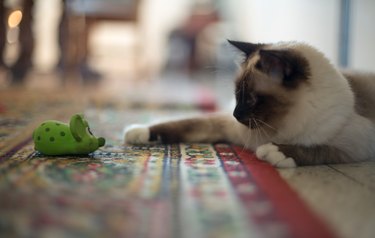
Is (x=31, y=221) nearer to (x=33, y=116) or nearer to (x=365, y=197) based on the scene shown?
(x=365, y=197)

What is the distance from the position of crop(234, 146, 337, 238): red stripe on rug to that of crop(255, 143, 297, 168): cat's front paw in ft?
0.07

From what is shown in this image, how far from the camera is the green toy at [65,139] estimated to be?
1.56m

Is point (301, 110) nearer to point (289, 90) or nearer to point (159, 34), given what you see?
point (289, 90)

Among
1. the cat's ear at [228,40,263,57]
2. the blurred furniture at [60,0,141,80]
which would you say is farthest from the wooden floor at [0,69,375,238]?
the blurred furniture at [60,0,141,80]

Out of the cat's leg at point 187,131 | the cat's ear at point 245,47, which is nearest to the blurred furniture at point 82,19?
the cat's leg at point 187,131

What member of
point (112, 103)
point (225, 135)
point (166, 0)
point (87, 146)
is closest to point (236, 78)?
point (225, 135)

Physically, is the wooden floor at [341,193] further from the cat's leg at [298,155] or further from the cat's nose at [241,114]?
the cat's nose at [241,114]

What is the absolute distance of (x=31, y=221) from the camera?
0.94m

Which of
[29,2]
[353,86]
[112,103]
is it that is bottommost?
[112,103]

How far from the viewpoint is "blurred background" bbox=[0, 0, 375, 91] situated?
3354mm

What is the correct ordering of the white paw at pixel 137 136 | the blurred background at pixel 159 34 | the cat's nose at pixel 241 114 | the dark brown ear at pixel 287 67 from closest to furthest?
the dark brown ear at pixel 287 67, the cat's nose at pixel 241 114, the white paw at pixel 137 136, the blurred background at pixel 159 34

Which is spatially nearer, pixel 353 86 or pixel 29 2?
pixel 353 86

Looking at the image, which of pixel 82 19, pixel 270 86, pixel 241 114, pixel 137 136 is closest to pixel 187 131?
pixel 137 136

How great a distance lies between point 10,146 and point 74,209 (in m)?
0.85
